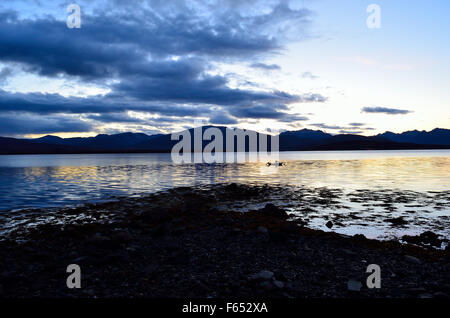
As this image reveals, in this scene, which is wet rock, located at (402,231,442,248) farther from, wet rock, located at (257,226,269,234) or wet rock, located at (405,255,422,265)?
wet rock, located at (257,226,269,234)

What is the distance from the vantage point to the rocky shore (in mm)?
8984

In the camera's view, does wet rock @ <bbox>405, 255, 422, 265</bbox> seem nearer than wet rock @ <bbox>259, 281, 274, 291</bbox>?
No

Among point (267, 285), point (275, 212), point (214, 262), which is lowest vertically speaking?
point (275, 212)

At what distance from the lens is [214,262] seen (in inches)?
448

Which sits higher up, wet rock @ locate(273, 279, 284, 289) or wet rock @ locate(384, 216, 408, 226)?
wet rock @ locate(273, 279, 284, 289)

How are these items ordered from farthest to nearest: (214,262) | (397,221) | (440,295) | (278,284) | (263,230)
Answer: (397,221)
(263,230)
(214,262)
(278,284)
(440,295)

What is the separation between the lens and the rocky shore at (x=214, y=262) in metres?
8.98

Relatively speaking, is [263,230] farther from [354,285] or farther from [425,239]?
[425,239]

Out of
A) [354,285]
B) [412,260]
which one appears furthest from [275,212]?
[354,285]

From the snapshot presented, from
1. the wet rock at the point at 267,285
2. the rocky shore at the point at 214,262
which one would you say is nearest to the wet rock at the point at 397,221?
the rocky shore at the point at 214,262

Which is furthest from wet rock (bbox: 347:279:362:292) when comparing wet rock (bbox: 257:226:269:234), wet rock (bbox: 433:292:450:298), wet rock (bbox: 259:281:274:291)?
wet rock (bbox: 257:226:269:234)

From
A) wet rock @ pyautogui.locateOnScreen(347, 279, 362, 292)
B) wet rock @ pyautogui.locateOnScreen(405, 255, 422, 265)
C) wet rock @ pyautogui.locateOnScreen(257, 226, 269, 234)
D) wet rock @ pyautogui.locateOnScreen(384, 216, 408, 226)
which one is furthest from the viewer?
wet rock @ pyautogui.locateOnScreen(384, 216, 408, 226)

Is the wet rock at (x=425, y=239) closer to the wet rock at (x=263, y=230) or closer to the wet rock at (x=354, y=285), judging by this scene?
the wet rock at (x=263, y=230)
